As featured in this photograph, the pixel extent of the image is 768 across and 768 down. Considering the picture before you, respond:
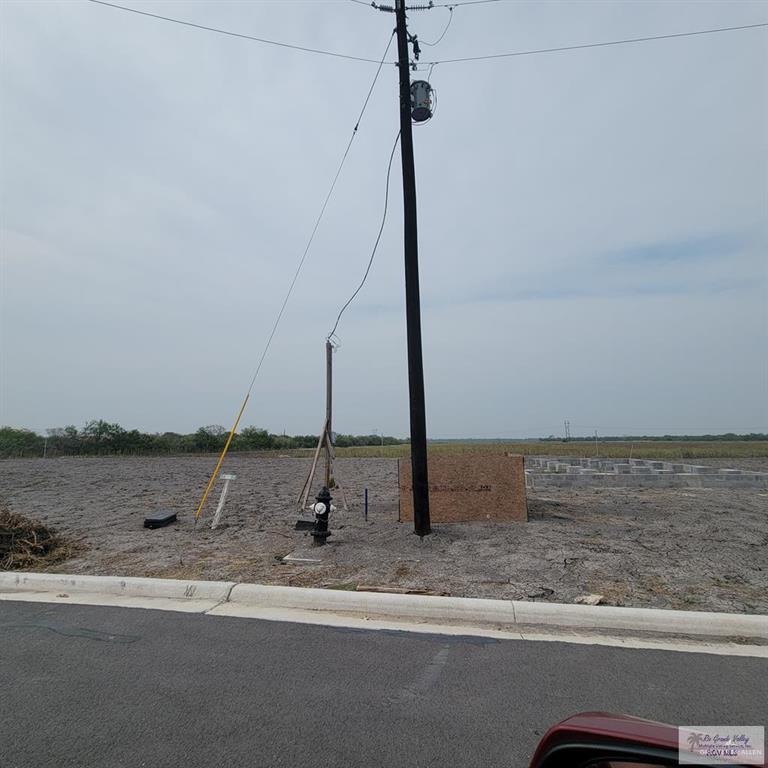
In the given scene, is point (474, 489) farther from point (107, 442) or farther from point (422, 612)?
point (107, 442)

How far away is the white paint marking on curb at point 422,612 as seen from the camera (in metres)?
4.78

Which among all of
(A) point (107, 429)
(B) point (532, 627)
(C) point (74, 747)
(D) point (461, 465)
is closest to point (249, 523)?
(D) point (461, 465)

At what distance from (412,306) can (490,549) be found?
3805 mm

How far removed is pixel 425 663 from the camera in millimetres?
4113

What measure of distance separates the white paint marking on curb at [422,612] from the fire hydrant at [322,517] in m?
1.90

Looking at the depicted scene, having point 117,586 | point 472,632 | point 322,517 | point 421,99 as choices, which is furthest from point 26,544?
point 421,99

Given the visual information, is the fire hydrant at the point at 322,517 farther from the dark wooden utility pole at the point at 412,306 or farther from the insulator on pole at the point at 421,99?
the insulator on pole at the point at 421,99

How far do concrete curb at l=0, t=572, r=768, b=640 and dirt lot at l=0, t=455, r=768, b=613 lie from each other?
0.39m

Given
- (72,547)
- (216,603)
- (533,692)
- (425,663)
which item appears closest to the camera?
(533,692)

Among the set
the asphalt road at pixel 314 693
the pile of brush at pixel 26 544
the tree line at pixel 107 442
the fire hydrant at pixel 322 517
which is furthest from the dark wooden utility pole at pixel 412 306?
the tree line at pixel 107 442

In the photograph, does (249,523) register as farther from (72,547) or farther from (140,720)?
(140,720)

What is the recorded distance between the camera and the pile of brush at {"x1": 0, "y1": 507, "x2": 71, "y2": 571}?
7.27 m

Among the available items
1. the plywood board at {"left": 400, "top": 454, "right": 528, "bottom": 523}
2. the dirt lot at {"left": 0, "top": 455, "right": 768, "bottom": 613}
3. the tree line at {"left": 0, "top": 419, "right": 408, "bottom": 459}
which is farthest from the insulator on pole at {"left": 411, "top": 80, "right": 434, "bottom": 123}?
the tree line at {"left": 0, "top": 419, "right": 408, "bottom": 459}

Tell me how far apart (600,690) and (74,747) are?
329cm
